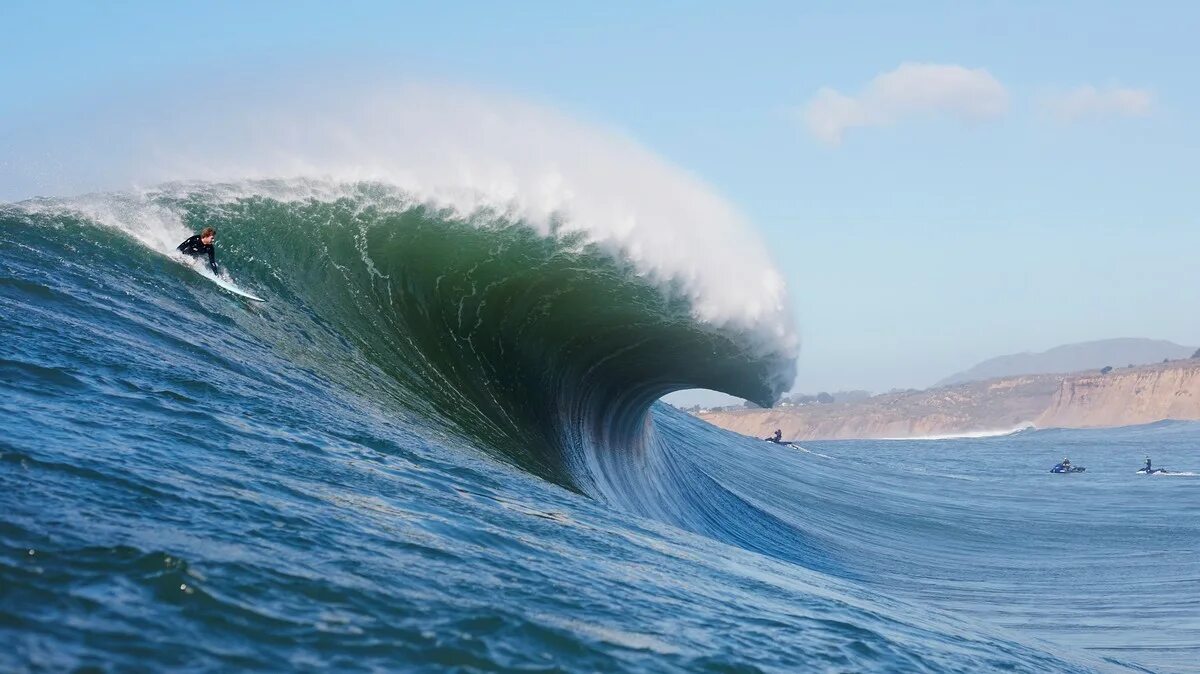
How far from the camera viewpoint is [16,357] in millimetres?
6445

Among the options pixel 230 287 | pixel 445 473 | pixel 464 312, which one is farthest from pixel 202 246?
pixel 445 473

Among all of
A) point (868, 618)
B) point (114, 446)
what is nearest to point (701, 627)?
point (868, 618)

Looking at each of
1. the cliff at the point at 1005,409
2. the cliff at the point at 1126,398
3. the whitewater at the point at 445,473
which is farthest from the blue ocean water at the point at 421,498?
the cliff at the point at 1126,398

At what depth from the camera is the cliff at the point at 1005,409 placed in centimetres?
12088

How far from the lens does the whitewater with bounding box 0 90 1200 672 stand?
3992 millimetres

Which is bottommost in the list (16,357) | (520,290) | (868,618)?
(868,618)

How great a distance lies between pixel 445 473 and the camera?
7074 millimetres

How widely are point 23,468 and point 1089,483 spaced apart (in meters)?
31.9

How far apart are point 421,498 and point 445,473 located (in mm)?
977

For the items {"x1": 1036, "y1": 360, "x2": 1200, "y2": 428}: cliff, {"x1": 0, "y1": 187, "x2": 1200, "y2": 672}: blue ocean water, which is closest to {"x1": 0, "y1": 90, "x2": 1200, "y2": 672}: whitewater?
{"x1": 0, "y1": 187, "x2": 1200, "y2": 672}: blue ocean water

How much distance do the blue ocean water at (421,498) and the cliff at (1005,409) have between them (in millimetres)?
102596

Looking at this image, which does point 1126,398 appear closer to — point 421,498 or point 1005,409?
point 1005,409

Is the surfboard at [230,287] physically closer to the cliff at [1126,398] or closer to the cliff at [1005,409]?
the cliff at [1005,409]

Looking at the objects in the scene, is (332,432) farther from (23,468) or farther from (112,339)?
(23,468)
